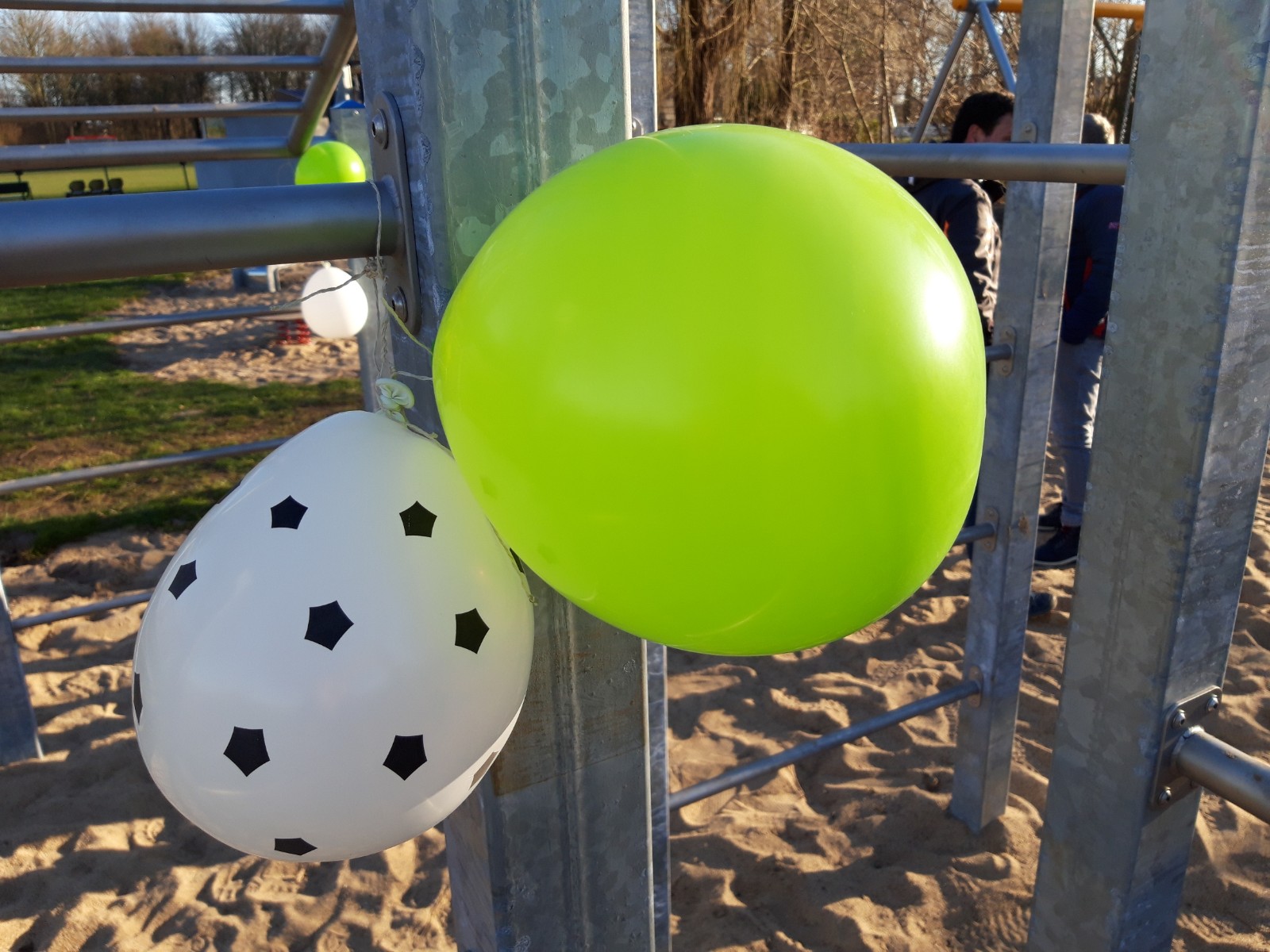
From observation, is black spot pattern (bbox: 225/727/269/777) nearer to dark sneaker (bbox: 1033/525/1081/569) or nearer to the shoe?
the shoe

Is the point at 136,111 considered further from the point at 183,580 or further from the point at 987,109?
the point at 987,109

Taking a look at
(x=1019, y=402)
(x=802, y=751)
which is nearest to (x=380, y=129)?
(x=802, y=751)

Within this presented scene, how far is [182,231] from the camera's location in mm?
782

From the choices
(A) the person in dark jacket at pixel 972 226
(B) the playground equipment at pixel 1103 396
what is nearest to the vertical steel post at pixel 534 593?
(B) the playground equipment at pixel 1103 396

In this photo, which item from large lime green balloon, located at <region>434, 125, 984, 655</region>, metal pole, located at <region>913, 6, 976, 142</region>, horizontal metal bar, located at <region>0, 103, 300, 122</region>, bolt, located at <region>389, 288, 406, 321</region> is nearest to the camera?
large lime green balloon, located at <region>434, 125, 984, 655</region>

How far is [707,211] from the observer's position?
0.68 meters

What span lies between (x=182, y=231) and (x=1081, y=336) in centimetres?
408

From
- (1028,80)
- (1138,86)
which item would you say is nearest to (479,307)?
(1138,86)

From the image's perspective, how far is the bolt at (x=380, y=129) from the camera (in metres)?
0.88

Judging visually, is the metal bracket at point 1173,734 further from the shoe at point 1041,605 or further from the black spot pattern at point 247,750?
the shoe at point 1041,605

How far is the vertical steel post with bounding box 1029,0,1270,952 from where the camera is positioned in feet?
3.18

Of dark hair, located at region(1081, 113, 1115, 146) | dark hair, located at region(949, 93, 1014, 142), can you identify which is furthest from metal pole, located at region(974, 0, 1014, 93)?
dark hair, located at region(1081, 113, 1115, 146)

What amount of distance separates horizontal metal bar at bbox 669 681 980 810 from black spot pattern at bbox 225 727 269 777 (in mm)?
942

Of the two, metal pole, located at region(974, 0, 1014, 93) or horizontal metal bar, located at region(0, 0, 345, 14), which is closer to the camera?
horizontal metal bar, located at region(0, 0, 345, 14)
